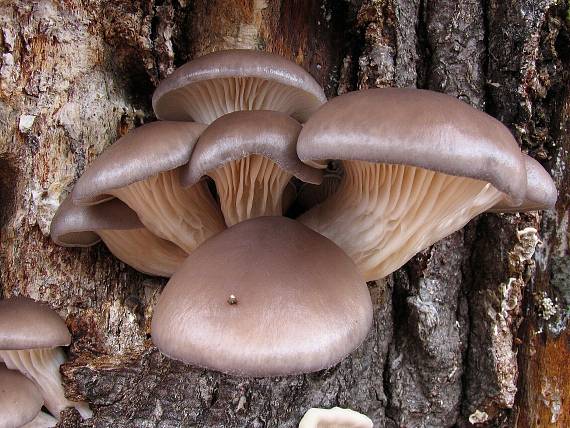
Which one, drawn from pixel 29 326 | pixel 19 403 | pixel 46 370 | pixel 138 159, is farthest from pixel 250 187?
pixel 19 403

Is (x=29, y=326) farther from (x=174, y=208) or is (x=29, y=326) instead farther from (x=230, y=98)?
(x=230, y=98)

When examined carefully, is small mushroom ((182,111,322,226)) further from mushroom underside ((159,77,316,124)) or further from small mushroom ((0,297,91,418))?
small mushroom ((0,297,91,418))

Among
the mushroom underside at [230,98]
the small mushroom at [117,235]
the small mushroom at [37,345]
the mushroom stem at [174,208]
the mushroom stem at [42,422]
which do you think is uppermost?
the mushroom underside at [230,98]

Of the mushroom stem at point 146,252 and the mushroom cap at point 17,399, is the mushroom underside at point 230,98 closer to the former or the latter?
the mushroom stem at point 146,252

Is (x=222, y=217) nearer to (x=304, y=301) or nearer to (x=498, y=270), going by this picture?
(x=304, y=301)

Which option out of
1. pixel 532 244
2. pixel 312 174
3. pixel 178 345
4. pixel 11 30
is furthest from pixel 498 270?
pixel 11 30

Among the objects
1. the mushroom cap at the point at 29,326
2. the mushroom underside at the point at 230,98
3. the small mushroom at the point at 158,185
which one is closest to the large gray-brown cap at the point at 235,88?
the mushroom underside at the point at 230,98
